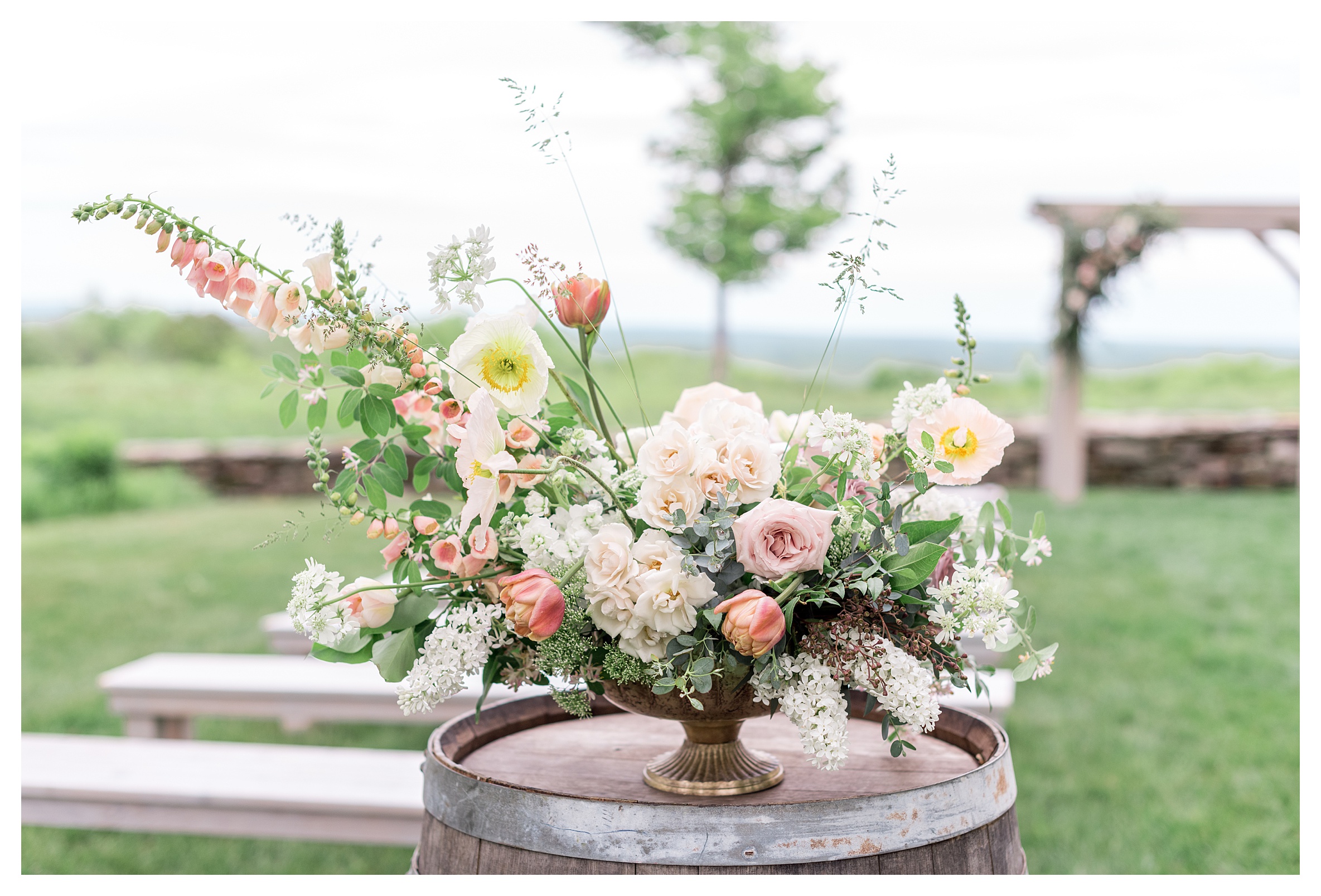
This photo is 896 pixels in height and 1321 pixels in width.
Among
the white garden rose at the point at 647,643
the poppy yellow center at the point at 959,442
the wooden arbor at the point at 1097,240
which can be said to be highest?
the wooden arbor at the point at 1097,240

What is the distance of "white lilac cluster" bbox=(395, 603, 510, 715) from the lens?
1070 mm

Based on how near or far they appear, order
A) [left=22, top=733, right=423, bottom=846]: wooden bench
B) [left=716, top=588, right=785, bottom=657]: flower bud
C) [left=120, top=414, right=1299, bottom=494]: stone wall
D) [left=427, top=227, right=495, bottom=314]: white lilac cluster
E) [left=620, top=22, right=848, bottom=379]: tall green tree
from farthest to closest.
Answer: [left=620, top=22, right=848, bottom=379]: tall green tree < [left=120, top=414, right=1299, bottom=494]: stone wall < [left=22, top=733, right=423, bottom=846]: wooden bench < [left=427, top=227, right=495, bottom=314]: white lilac cluster < [left=716, top=588, right=785, bottom=657]: flower bud

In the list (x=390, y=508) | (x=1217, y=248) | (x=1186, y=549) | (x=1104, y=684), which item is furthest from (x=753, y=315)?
(x=390, y=508)

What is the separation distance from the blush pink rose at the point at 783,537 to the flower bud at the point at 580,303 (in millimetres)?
296

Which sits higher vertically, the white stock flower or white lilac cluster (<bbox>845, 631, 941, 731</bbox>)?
the white stock flower

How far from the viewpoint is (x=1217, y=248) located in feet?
28.4

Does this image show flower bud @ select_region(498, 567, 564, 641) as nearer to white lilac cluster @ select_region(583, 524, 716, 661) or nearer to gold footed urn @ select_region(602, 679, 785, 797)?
white lilac cluster @ select_region(583, 524, 716, 661)

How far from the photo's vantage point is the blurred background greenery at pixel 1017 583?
10.2 feet

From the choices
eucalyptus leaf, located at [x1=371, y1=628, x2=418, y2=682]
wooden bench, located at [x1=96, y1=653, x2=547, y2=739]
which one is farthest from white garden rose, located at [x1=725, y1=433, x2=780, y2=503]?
wooden bench, located at [x1=96, y1=653, x2=547, y2=739]

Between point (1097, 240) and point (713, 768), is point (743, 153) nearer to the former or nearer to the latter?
point (1097, 240)

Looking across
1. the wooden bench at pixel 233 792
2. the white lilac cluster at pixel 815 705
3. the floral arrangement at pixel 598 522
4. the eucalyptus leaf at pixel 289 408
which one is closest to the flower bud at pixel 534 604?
the floral arrangement at pixel 598 522

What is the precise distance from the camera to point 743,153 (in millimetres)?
10602

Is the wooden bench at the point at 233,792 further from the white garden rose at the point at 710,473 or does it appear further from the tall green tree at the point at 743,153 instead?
the tall green tree at the point at 743,153

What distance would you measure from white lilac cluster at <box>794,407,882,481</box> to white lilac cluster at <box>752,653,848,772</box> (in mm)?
205
